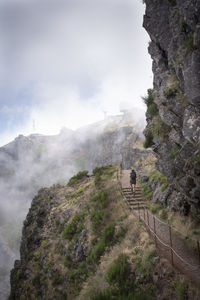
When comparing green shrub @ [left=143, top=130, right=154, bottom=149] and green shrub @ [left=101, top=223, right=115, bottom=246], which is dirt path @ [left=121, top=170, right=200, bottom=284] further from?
green shrub @ [left=143, top=130, right=154, bottom=149]

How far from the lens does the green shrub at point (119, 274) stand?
25.7 ft

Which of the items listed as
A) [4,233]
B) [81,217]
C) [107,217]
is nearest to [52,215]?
[81,217]

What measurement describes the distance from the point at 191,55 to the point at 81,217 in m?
15.1

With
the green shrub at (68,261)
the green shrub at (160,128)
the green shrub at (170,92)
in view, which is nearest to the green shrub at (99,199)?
the green shrub at (68,261)

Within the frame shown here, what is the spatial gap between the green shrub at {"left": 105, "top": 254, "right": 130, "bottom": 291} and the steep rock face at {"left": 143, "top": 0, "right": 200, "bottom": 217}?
167 inches

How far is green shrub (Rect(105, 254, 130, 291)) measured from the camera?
7844 millimetres

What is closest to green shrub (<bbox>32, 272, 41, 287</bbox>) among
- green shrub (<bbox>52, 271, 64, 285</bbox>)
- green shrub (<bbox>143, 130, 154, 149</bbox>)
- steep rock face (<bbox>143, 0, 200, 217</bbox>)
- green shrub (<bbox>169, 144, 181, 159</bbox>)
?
green shrub (<bbox>52, 271, 64, 285</bbox>)

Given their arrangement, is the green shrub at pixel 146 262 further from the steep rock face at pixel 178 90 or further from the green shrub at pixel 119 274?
the steep rock face at pixel 178 90

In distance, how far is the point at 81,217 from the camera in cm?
1716

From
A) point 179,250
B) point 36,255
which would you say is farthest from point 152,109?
point 36,255

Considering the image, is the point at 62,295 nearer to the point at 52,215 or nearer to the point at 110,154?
the point at 52,215

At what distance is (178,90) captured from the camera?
28.3ft

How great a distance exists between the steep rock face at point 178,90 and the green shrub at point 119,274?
4232 mm

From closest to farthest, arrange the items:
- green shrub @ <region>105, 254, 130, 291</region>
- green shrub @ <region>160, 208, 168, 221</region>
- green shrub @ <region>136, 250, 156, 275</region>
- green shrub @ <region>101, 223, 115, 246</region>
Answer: green shrub @ <region>136, 250, 156, 275</region> → green shrub @ <region>105, 254, 130, 291</region> → green shrub @ <region>160, 208, 168, 221</region> → green shrub @ <region>101, 223, 115, 246</region>
